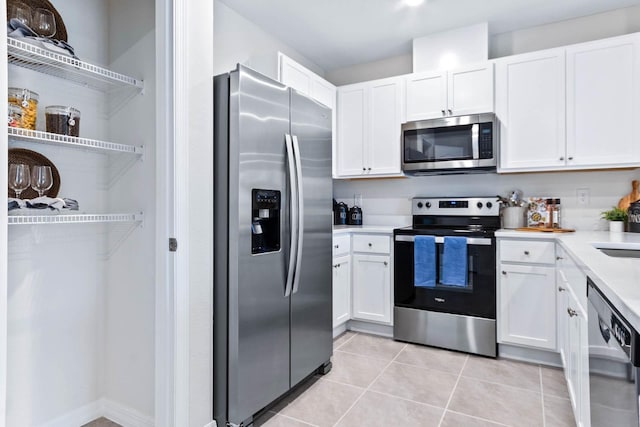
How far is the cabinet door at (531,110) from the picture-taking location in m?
2.80

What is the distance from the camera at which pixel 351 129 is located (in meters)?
3.63

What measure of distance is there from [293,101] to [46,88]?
1206 mm

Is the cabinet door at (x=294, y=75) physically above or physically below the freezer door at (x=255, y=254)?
above

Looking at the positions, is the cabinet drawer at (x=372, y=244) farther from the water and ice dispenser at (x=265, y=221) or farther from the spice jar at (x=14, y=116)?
the spice jar at (x=14, y=116)

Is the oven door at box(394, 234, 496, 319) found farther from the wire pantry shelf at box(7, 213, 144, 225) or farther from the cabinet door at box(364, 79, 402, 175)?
the wire pantry shelf at box(7, 213, 144, 225)

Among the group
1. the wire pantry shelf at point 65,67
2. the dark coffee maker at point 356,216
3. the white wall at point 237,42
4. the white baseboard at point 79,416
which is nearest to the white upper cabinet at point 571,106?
the dark coffee maker at point 356,216

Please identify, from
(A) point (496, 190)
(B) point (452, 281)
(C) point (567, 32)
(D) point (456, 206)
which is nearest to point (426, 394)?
(B) point (452, 281)

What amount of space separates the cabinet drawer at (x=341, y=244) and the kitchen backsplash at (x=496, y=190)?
0.66 metres

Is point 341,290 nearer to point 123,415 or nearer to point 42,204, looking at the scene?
point 123,415

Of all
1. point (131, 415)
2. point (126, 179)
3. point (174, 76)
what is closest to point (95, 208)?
point (126, 179)

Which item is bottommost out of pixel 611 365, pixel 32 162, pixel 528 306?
pixel 528 306

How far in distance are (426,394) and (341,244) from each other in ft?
4.30

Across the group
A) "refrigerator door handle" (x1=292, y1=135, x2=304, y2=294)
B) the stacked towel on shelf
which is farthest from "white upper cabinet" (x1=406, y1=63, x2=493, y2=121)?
the stacked towel on shelf

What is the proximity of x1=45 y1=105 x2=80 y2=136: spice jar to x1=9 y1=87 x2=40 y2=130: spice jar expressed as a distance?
0.06 metres
